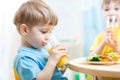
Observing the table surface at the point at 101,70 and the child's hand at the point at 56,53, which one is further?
the child's hand at the point at 56,53

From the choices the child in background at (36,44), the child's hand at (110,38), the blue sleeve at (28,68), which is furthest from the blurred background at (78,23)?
Answer: the blue sleeve at (28,68)

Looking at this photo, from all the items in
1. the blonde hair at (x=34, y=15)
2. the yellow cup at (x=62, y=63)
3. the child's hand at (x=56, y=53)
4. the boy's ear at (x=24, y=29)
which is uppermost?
the blonde hair at (x=34, y=15)

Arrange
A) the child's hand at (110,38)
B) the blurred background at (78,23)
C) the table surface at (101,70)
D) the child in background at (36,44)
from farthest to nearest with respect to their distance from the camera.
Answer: the blurred background at (78,23) < the child's hand at (110,38) < the child in background at (36,44) < the table surface at (101,70)

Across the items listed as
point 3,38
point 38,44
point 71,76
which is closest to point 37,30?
point 38,44

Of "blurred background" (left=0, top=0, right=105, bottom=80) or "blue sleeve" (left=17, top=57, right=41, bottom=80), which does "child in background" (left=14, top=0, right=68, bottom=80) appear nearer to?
"blue sleeve" (left=17, top=57, right=41, bottom=80)

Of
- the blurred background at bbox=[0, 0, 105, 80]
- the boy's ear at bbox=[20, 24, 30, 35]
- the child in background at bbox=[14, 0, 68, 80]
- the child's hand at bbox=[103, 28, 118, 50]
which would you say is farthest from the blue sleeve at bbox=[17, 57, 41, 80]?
the blurred background at bbox=[0, 0, 105, 80]

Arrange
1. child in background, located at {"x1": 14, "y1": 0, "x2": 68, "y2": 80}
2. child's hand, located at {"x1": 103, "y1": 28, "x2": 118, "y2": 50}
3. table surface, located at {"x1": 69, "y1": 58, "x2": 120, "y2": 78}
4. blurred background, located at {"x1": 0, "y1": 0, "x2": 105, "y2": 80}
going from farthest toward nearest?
blurred background, located at {"x1": 0, "y1": 0, "x2": 105, "y2": 80}, child's hand, located at {"x1": 103, "y1": 28, "x2": 118, "y2": 50}, child in background, located at {"x1": 14, "y1": 0, "x2": 68, "y2": 80}, table surface, located at {"x1": 69, "y1": 58, "x2": 120, "y2": 78}

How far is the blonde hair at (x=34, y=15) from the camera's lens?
38.2 inches

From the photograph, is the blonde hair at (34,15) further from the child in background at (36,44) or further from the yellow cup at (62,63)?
the yellow cup at (62,63)

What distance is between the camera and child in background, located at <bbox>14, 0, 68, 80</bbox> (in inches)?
36.1

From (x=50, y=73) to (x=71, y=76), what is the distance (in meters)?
0.84

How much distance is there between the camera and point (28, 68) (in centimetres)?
89

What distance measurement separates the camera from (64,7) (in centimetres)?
195

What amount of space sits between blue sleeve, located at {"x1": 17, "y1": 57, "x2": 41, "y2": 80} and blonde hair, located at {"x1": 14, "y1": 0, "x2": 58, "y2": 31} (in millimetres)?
140
